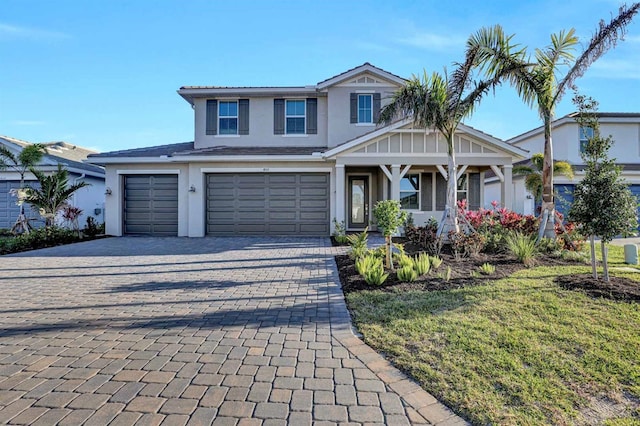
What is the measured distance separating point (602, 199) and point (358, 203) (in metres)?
10.6

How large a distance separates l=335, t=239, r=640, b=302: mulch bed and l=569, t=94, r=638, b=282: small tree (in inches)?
15.1

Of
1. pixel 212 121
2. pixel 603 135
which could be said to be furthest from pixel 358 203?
pixel 603 135

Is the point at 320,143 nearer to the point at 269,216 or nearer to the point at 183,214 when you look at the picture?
the point at 269,216

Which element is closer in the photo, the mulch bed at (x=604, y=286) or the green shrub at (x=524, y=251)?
the mulch bed at (x=604, y=286)

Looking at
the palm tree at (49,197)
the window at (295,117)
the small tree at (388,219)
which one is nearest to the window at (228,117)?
the window at (295,117)

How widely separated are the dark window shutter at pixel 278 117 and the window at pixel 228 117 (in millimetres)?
→ 1708

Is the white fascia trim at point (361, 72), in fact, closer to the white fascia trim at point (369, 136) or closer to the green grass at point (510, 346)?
the white fascia trim at point (369, 136)

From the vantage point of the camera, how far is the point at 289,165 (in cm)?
1390

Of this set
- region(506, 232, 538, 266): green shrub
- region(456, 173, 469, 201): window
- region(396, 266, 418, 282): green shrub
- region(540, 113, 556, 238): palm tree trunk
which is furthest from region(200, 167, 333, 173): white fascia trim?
region(396, 266, 418, 282): green shrub

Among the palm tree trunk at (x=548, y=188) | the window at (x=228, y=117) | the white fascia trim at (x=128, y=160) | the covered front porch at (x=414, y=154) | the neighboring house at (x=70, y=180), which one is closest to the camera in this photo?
the palm tree trunk at (x=548, y=188)

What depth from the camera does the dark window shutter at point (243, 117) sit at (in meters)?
15.5

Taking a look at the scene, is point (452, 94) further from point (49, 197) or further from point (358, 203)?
point (49, 197)

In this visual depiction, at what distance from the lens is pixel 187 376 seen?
2.99 metres

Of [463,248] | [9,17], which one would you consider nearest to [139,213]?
[9,17]
